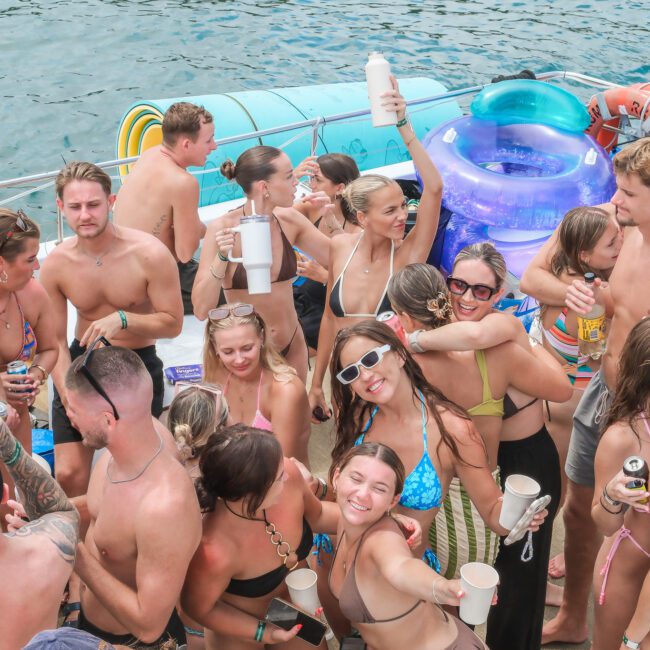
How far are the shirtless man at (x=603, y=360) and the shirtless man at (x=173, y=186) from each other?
2202mm

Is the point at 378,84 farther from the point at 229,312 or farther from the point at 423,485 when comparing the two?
the point at 423,485

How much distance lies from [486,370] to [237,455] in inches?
39.9

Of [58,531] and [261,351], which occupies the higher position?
[58,531]

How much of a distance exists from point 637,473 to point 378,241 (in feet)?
6.31

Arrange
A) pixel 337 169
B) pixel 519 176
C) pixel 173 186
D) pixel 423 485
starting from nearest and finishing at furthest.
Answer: pixel 423 485, pixel 173 186, pixel 337 169, pixel 519 176

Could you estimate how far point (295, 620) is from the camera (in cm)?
256

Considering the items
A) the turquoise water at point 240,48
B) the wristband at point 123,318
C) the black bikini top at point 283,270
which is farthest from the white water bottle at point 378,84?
the turquoise water at point 240,48

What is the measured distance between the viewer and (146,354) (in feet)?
13.5

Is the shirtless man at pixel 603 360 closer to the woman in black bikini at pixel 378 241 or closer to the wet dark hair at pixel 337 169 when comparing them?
the woman in black bikini at pixel 378 241

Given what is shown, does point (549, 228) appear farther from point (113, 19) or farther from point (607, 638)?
point (113, 19)

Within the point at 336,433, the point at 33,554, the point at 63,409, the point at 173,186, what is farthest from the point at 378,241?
the point at 33,554

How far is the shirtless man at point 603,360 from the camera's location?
10.3 feet

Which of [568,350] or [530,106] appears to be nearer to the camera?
[568,350]

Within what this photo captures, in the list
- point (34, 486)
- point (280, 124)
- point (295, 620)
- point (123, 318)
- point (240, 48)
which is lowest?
point (240, 48)
